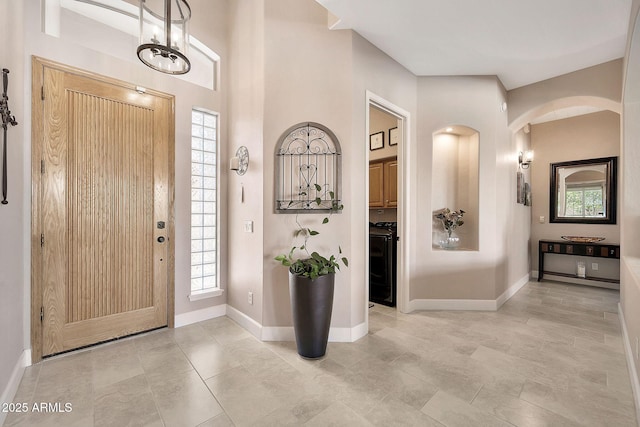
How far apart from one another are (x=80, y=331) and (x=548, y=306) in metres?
5.12

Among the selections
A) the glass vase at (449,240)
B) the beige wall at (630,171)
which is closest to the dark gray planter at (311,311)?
the glass vase at (449,240)

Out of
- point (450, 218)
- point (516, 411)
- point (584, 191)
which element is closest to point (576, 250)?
point (584, 191)

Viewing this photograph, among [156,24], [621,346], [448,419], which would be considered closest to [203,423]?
[448,419]

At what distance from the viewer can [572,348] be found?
248cm

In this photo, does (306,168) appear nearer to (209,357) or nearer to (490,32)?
(209,357)

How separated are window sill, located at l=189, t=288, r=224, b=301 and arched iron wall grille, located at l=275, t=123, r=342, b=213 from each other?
1.32 metres

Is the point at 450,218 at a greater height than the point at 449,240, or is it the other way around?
the point at 450,218

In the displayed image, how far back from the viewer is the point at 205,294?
3.07m

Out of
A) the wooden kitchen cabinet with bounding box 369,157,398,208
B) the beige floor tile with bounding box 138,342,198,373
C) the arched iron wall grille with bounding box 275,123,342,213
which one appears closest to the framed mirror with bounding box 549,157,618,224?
the wooden kitchen cabinet with bounding box 369,157,398,208

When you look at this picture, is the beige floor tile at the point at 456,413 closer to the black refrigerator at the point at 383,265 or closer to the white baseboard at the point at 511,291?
the black refrigerator at the point at 383,265

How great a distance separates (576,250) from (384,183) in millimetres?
3321

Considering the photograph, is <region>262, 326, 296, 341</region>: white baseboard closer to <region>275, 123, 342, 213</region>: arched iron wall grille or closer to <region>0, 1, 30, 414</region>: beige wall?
<region>275, 123, 342, 213</region>: arched iron wall grille

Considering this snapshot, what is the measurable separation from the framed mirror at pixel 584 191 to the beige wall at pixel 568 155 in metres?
0.09

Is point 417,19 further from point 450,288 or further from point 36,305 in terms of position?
point 36,305
